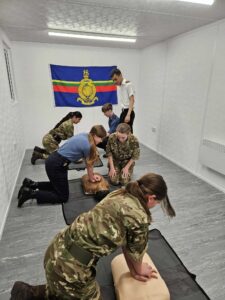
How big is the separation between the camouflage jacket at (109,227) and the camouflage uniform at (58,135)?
2.57 m

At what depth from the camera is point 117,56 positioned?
4707mm

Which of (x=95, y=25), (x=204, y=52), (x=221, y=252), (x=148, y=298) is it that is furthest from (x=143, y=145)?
(x=148, y=298)

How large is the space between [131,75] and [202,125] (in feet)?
8.08

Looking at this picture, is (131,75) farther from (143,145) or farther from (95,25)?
(95,25)

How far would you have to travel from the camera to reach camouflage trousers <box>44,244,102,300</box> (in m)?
1.04

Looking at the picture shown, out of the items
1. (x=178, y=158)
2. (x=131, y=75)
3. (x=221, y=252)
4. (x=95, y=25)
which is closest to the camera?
(x=221, y=252)

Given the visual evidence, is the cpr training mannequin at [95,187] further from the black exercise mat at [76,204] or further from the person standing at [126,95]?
the person standing at [126,95]

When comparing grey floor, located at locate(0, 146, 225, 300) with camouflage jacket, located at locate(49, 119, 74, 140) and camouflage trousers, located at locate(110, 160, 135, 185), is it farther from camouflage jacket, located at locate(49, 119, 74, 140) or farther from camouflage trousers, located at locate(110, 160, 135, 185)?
camouflage jacket, located at locate(49, 119, 74, 140)

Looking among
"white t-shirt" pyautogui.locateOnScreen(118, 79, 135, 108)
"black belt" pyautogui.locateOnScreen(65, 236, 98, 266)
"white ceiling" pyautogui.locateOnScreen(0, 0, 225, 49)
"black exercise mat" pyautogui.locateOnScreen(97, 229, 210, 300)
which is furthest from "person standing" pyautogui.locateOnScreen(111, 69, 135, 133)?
"black belt" pyautogui.locateOnScreen(65, 236, 98, 266)

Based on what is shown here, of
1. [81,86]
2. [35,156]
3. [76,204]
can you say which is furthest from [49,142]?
[81,86]

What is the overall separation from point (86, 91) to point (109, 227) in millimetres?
4083

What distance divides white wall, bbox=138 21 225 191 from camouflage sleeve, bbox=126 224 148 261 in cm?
219

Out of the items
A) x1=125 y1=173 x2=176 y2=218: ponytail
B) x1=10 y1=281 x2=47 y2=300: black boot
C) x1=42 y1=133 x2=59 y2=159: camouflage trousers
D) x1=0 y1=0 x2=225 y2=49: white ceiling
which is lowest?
x1=10 y1=281 x2=47 y2=300: black boot

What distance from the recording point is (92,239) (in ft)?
3.30
